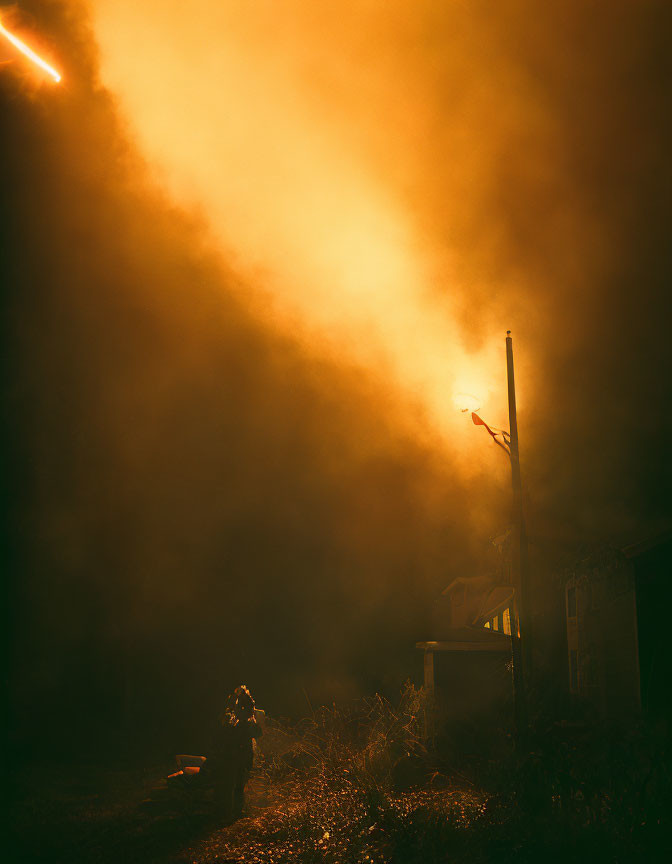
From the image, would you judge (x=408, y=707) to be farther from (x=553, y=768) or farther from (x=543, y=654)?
(x=553, y=768)

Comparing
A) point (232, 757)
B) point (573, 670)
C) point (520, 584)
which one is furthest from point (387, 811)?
point (573, 670)

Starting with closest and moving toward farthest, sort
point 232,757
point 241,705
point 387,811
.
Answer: point 387,811, point 232,757, point 241,705

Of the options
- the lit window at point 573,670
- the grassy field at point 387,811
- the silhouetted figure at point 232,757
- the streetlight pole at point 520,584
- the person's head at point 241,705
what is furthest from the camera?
the lit window at point 573,670

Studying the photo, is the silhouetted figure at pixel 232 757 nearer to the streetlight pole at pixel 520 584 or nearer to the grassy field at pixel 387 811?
the grassy field at pixel 387 811

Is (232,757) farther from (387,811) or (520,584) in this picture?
(520,584)

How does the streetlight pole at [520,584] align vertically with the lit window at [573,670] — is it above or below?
above

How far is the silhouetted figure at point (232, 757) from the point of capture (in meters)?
8.50

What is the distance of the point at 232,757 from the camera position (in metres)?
8.66

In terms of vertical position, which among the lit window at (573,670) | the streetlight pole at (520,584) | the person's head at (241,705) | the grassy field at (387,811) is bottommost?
the grassy field at (387,811)

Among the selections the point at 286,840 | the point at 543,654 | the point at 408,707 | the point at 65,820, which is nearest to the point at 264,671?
the point at 408,707

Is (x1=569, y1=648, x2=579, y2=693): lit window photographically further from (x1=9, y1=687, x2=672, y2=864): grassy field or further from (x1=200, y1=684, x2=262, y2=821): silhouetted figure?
(x1=200, y1=684, x2=262, y2=821): silhouetted figure

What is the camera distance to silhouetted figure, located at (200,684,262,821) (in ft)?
27.9

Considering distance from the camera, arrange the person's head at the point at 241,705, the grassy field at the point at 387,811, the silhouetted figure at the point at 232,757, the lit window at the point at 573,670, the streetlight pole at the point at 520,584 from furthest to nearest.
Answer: the lit window at the point at 573,670, the person's head at the point at 241,705, the silhouetted figure at the point at 232,757, the streetlight pole at the point at 520,584, the grassy field at the point at 387,811

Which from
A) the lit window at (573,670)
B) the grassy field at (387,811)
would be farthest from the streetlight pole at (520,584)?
the lit window at (573,670)
